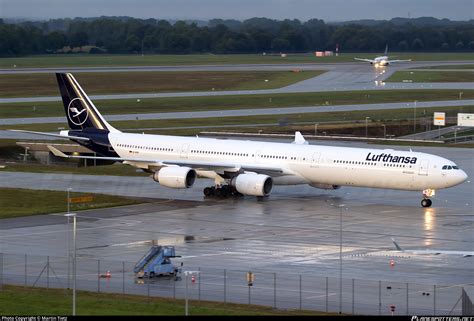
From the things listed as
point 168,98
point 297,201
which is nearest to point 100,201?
point 297,201

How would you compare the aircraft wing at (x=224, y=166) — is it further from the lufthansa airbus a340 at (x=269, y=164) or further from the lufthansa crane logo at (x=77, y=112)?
the lufthansa crane logo at (x=77, y=112)

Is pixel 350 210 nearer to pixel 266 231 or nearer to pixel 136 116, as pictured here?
pixel 266 231

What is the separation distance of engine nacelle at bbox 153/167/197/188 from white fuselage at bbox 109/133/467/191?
3502 millimetres

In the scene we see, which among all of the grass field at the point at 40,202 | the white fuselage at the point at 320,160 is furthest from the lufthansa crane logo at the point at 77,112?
the grass field at the point at 40,202

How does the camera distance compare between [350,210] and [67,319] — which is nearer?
[67,319]

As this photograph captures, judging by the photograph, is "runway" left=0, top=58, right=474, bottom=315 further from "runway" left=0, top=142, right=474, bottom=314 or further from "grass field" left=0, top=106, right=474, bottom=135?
"grass field" left=0, top=106, right=474, bottom=135

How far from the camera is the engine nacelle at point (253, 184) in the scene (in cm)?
8181

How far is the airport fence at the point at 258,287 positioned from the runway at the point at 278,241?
0.30 ft

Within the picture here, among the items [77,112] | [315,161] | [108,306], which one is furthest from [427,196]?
[108,306]

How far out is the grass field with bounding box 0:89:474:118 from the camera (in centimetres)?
15762

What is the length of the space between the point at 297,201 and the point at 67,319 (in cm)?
4210

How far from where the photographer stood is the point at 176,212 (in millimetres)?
78500

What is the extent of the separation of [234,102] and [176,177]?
8986cm

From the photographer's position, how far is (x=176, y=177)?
83000 mm
